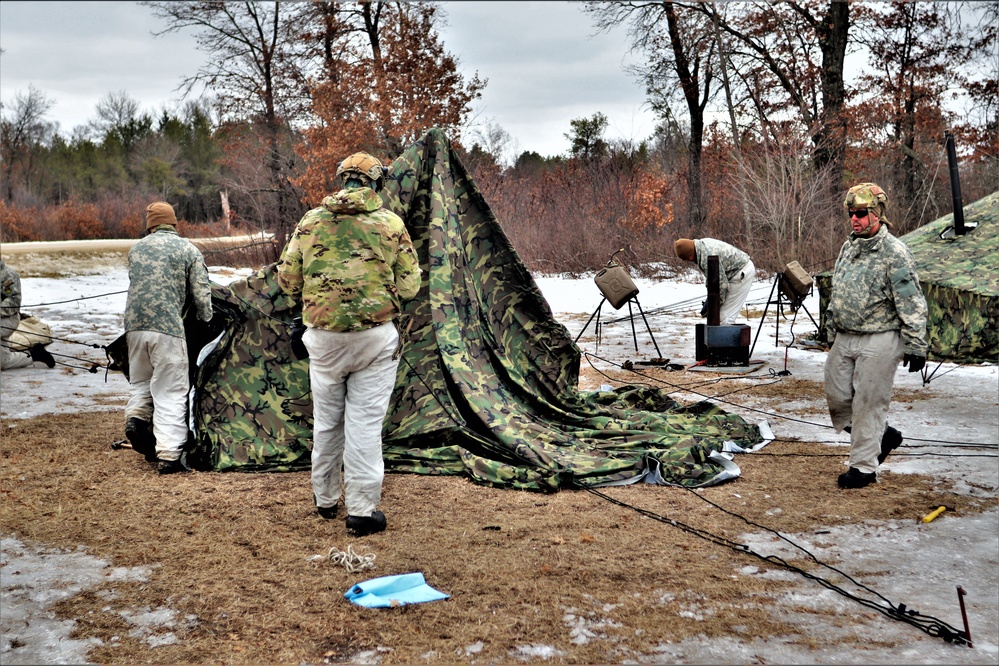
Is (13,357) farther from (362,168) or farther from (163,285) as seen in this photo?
(362,168)

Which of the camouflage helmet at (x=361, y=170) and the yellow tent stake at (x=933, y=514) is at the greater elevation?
the camouflage helmet at (x=361, y=170)

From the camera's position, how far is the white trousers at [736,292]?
1153 centimetres

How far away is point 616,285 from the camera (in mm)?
11547

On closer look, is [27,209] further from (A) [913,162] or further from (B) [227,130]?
(A) [913,162]

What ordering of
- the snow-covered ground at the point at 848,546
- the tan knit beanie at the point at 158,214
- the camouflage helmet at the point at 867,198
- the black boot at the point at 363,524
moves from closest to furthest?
the snow-covered ground at the point at 848,546 < the black boot at the point at 363,524 < the camouflage helmet at the point at 867,198 < the tan knit beanie at the point at 158,214

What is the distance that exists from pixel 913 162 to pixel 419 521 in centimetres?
2460

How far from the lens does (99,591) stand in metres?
4.28

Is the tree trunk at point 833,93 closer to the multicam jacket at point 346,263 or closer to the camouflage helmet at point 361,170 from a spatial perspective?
the camouflage helmet at point 361,170

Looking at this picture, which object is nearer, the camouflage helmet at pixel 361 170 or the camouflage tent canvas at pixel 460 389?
the camouflage helmet at pixel 361 170

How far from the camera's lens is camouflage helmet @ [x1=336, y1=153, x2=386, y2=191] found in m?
5.11

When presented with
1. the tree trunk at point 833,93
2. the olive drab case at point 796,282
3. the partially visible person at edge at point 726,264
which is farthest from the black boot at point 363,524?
the tree trunk at point 833,93

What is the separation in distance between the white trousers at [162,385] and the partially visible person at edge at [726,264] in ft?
22.2

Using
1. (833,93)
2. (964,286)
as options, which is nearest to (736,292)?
(964,286)

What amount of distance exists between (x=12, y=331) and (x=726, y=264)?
8.80 metres
